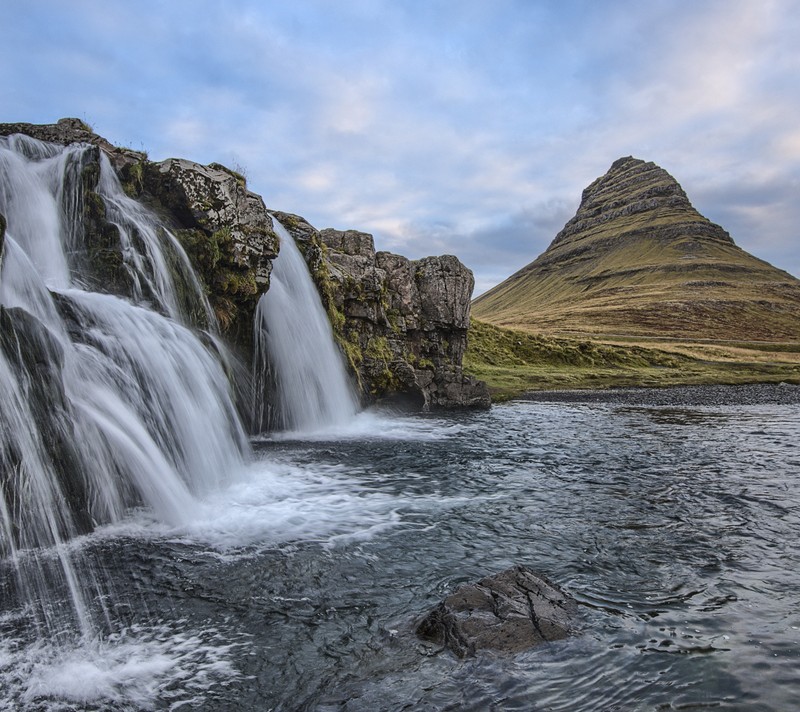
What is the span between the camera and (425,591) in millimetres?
9703

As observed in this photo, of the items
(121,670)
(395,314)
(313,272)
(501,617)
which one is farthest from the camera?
(395,314)

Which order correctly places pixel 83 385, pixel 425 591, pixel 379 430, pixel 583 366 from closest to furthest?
pixel 425 591 < pixel 83 385 < pixel 379 430 < pixel 583 366

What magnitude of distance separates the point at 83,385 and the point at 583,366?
236 ft

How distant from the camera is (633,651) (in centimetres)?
771

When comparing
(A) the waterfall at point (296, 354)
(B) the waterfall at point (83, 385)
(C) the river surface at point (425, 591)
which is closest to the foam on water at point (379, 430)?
(A) the waterfall at point (296, 354)

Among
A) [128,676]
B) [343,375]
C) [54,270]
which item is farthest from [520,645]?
[343,375]

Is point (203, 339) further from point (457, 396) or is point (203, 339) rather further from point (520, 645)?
point (457, 396)

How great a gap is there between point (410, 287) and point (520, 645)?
33.3 m

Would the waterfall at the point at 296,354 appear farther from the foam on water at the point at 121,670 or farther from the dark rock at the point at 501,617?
the dark rock at the point at 501,617

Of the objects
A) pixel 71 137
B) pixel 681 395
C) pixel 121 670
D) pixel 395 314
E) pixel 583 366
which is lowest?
pixel 121 670

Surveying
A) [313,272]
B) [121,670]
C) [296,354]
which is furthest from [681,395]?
[121,670]

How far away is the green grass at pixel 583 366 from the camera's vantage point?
6088 centimetres

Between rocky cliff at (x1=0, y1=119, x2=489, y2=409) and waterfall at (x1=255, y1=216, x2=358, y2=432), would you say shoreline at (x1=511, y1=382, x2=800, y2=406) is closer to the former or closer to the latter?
rocky cliff at (x1=0, y1=119, x2=489, y2=409)

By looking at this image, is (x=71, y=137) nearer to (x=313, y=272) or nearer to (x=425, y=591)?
(x=313, y=272)
